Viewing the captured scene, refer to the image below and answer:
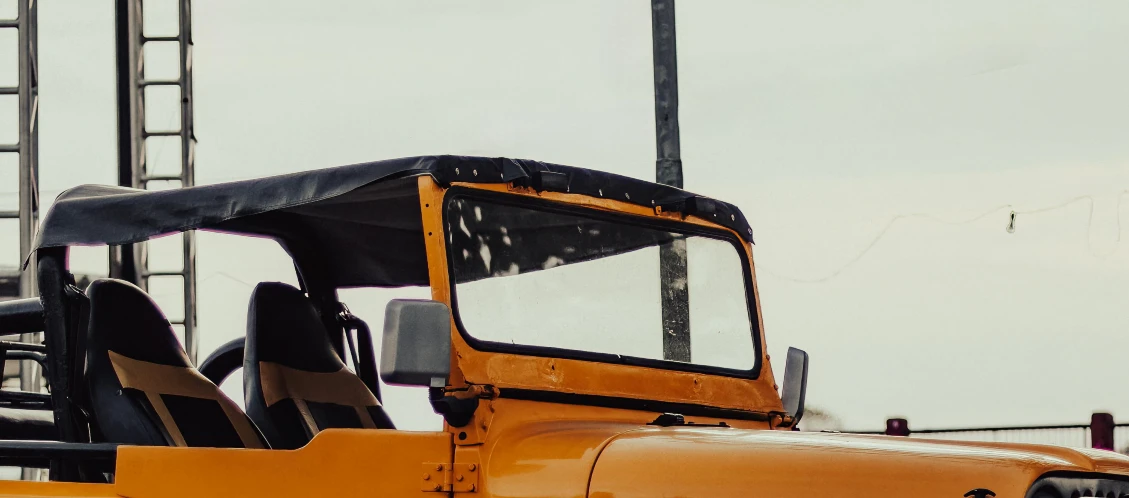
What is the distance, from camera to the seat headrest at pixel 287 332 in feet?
17.7

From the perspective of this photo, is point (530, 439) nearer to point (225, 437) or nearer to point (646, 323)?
point (646, 323)

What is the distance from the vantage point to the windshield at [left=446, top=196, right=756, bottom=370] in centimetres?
406

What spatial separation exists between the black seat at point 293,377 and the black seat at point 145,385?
14cm

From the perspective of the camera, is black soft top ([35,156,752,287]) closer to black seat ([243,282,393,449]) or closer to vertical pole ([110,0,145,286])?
black seat ([243,282,393,449])

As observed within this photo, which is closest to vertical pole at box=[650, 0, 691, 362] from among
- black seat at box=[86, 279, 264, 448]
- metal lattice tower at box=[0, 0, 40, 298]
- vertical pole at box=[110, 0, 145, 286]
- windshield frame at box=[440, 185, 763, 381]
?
windshield frame at box=[440, 185, 763, 381]

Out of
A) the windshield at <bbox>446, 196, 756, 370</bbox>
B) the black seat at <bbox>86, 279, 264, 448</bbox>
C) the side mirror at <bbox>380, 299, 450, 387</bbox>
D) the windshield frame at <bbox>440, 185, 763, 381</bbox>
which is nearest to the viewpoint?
the side mirror at <bbox>380, 299, 450, 387</bbox>

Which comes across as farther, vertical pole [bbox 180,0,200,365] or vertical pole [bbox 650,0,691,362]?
vertical pole [bbox 180,0,200,365]

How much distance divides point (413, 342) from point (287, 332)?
82.5 inches

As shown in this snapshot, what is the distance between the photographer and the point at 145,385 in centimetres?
509

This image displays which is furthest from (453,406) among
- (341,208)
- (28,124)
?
(28,124)

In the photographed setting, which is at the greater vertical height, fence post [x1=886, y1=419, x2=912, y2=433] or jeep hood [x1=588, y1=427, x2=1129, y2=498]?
jeep hood [x1=588, y1=427, x2=1129, y2=498]

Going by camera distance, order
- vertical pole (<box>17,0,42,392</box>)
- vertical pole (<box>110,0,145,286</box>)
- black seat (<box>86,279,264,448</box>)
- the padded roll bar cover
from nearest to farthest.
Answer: black seat (<box>86,279,264,448</box>)
the padded roll bar cover
vertical pole (<box>17,0,42,392</box>)
vertical pole (<box>110,0,145,286</box>)

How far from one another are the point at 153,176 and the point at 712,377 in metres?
8.58

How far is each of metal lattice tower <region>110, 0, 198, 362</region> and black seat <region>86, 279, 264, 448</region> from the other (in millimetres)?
6944
